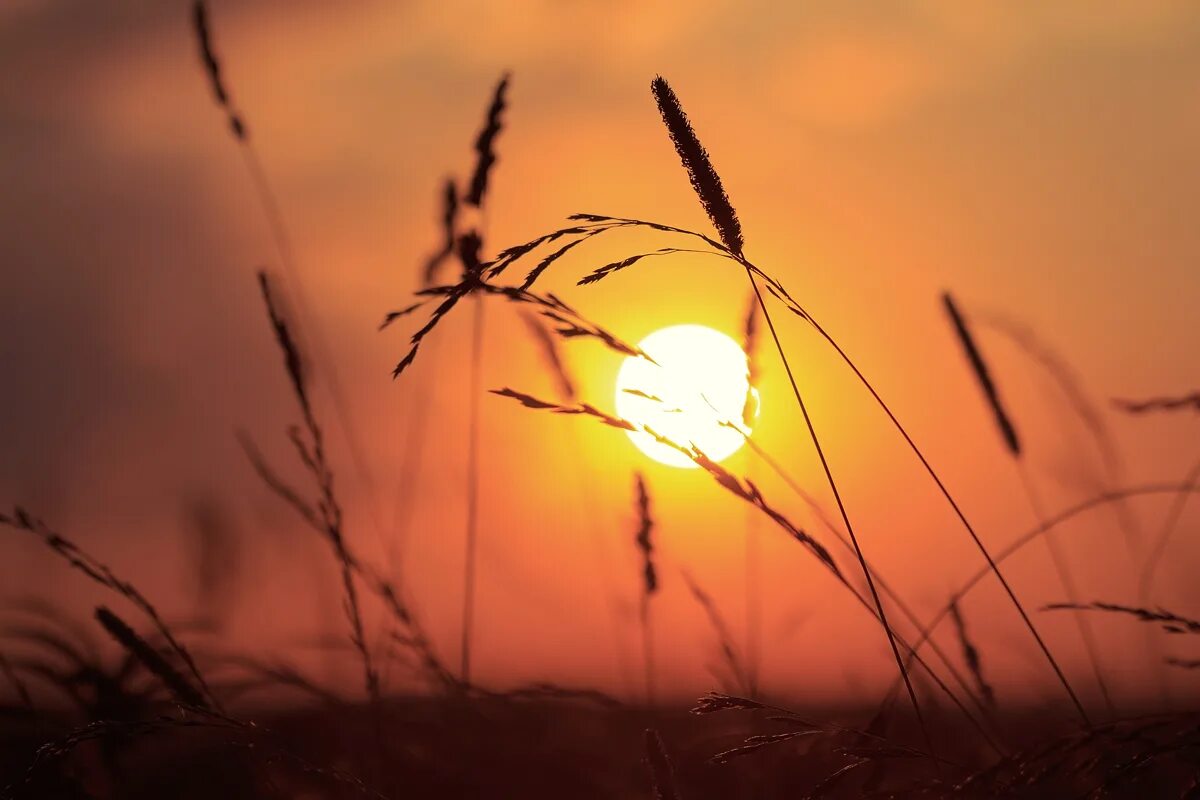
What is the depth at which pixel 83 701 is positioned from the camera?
211cm

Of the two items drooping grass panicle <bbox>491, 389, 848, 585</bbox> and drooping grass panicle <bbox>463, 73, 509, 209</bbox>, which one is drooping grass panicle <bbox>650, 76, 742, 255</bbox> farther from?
drooping grass panicle <bbox>463, 73, 509, 209</bbox>

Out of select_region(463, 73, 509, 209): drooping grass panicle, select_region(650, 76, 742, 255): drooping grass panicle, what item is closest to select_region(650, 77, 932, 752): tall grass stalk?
select_region(650, 76, 742, 255): drooping grass panicle

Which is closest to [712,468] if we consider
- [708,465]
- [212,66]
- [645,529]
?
[708,465]

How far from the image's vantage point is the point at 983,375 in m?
2.23

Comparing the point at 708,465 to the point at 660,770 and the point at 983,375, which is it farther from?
the point at 983,375

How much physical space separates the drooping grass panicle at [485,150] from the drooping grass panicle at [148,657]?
107 centimetres

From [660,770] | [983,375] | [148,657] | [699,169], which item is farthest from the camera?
[983,375]

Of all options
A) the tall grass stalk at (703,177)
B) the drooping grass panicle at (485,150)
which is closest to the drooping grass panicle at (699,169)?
the tall grass stalk at (703,177)

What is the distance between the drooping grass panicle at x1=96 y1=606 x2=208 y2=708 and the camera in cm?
163

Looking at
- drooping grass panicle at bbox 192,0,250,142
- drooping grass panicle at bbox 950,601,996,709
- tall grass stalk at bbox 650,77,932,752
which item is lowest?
drooping grass panicle at bbox 950,601,996,709

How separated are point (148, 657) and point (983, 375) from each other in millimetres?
1610

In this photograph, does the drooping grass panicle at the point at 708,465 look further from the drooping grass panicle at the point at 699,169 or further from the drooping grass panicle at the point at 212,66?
the drooping grass panicle at the point at 212,66

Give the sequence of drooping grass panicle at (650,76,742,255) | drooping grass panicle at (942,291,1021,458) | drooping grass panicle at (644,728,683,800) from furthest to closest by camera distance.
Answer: drooping grass panicle at (942,291,1021,458) < drooping grass panicle at (650,76,742,255) < drooping grass panicle at (644,728,683,800)

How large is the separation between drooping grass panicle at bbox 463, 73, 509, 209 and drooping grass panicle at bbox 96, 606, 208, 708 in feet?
3.52
